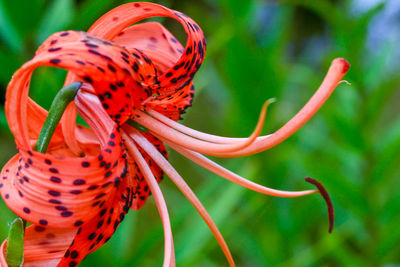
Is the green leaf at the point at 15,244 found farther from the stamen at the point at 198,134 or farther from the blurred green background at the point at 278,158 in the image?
the blurred green background at the point at 278,158

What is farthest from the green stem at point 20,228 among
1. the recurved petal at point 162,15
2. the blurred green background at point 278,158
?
the blurred green background at point 278,158

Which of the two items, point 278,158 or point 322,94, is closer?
point 322,94

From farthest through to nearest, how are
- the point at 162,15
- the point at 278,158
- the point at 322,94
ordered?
the point at 278,158 < the point at 162,15 < the point at 322,94

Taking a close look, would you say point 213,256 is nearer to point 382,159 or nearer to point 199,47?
point 382,159

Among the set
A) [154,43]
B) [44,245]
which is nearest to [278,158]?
[154,43]

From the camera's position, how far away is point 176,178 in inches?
18.9

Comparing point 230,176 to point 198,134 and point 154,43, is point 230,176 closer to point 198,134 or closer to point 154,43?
point 198,134

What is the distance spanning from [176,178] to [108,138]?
85 millimetres

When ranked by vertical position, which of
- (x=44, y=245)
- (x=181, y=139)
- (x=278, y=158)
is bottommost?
(x=278, y=158)

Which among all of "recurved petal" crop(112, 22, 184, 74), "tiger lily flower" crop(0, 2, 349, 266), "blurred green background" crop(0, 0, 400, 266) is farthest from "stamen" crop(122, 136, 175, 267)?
"blurred green background" crop(0, 0, 400, 266)

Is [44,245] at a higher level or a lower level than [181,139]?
lower

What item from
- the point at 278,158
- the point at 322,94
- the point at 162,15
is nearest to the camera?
the point at 322,94

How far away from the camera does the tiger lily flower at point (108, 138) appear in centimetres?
40

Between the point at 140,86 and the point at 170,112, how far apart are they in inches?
4.5
